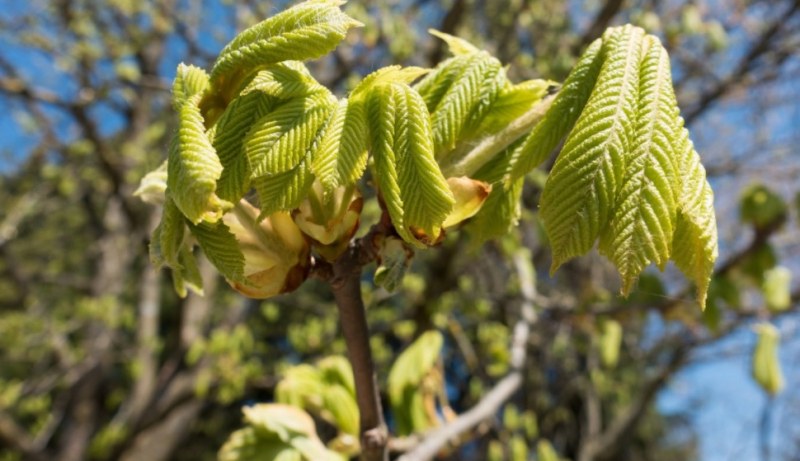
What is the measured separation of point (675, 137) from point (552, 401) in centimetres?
740

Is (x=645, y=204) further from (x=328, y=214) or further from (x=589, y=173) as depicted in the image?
(x=328, y=214)

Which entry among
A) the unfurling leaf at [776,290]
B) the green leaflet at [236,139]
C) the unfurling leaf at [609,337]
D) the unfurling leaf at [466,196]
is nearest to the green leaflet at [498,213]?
the unfurling leaf at [466,196]

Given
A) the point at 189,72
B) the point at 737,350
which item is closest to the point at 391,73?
the point at 189,72

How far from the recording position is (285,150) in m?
0.60

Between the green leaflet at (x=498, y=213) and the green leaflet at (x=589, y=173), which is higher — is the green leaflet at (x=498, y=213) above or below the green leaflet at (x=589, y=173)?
below

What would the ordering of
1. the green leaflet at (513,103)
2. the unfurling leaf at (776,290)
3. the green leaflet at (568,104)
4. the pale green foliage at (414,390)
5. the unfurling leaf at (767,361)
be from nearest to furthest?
the green leaflet at (568,104)
the green leaflet at (513,103)
the pale green foliage at (414,390)
the unfurling leaf at (767,361)
the unfurling leaf at (776,290)

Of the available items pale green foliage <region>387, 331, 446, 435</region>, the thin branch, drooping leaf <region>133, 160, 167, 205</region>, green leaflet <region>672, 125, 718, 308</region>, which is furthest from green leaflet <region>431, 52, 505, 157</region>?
pale green foliage <region>387, 331, 446, 435</region>

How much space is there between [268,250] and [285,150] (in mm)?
175

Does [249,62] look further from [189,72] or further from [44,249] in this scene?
[44,249]

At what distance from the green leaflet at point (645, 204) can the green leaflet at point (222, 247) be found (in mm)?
337

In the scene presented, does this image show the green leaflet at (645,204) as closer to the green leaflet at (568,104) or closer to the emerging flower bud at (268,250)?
the green leaflet at (568,104)

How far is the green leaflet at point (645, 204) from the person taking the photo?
1.82 ft

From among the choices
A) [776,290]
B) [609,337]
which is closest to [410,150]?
[776,290]

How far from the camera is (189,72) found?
67cm
